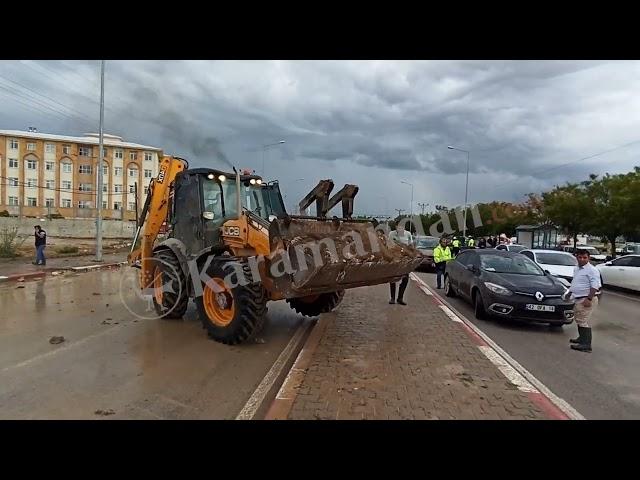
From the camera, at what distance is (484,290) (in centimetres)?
912

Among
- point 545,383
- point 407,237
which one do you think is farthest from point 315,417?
point 407,237

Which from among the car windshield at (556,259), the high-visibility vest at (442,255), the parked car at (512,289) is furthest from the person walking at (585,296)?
the car windshield at (556,259)

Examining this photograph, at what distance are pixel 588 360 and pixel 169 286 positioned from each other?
280 inches

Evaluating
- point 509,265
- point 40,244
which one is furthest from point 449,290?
point 40,244

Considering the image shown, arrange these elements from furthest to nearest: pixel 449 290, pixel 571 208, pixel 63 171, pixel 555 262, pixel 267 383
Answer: pixel 63 171 < pixel 571 208 < pixel 555 262 < pixel 449 290 < pixel 267 383

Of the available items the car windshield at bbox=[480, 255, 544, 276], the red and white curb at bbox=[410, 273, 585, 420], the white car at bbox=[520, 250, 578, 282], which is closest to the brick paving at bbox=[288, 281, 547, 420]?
the red and white curb at bbox=[410, 273, 585, 420]

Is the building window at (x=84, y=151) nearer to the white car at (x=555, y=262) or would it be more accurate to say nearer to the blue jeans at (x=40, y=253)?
the blue jeans at (x=40, y=253)

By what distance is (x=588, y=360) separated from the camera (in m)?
6.75

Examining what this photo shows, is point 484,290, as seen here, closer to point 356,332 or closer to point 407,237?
point 407,237

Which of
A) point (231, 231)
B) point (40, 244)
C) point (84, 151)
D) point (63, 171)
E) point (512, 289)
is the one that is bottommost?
point (512, 289)

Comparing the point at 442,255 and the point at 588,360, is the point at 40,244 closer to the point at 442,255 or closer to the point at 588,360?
the point at 442,255

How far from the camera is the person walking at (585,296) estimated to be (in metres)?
7.19

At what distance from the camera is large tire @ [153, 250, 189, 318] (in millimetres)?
8516

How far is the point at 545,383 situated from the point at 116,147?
254 ft
